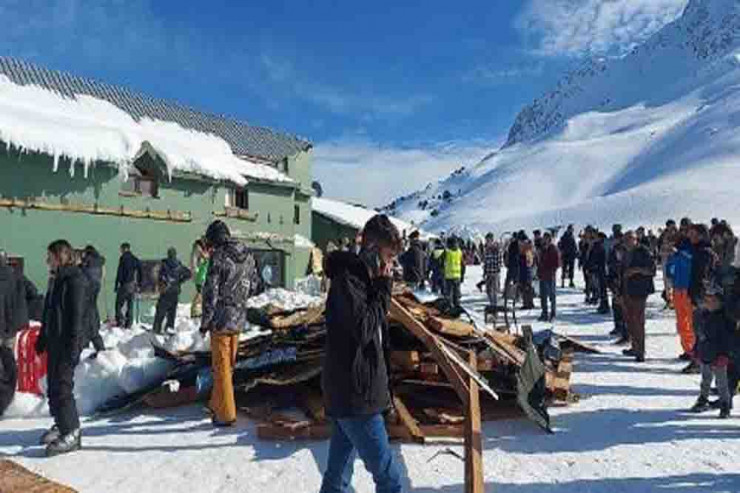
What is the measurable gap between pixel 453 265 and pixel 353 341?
1353 centimetres

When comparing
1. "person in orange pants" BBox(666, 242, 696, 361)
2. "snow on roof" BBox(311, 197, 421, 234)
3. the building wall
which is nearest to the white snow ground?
"person in orange pants" BBox(666, 242, 696, 361)

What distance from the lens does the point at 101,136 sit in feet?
62.5

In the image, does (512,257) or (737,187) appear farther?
(737,187)

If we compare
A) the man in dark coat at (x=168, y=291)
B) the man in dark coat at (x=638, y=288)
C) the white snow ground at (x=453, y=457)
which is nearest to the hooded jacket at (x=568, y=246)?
the man in dark coat at (x=638, y=288)

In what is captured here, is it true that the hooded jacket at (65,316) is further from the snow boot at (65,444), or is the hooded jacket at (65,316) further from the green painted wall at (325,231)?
the green painted wall at (325,231)

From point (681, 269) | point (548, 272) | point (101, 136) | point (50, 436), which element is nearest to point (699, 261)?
point (681, 269)

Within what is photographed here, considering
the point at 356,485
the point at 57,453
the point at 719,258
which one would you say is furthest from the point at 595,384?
the point at 57,453

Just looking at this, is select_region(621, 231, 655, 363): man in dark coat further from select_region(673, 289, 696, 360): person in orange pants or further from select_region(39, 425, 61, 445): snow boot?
select_region(39, 425, 61, 445): snow boot

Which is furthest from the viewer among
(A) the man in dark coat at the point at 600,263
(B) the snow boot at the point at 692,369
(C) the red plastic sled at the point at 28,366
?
(A) the man in dark coat at the point at 600,263

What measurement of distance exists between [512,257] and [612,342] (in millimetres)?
5370

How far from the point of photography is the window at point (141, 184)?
2000 cm

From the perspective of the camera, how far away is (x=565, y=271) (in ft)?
82.4

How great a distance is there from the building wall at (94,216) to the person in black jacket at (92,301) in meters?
3.29

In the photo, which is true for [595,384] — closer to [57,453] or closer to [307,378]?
[307,378]
